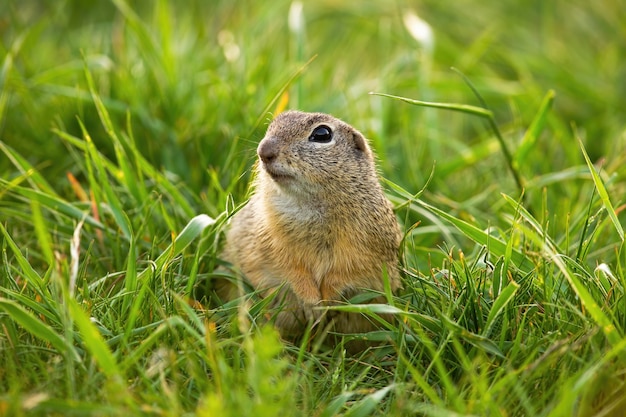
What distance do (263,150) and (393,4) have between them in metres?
4.55

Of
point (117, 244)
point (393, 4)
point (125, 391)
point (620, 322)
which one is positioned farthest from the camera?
point (393, 4)

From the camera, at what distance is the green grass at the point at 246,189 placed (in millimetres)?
3068

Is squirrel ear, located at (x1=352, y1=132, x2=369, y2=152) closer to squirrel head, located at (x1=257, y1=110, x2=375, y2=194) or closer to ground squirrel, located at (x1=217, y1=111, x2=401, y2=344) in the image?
squirrel head, located at (x1=257, y1=110, x2=375, y2=194)

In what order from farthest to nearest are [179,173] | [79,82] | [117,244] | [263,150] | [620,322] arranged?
[79,82] < [179,173] < [117,244] < [263,150] < [620,322]

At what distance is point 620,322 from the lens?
344cm

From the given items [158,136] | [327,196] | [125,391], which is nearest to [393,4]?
[158,136]

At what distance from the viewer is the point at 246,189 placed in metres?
4.79

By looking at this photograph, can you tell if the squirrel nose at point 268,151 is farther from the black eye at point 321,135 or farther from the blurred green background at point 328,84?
the blurred green background at point 328,84

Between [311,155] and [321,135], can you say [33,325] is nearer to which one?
[311,155]

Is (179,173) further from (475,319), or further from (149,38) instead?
(475,319)

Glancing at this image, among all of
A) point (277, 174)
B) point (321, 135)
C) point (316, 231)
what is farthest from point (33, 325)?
point (321, 135)

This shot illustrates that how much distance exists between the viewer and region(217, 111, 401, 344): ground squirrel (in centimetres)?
395

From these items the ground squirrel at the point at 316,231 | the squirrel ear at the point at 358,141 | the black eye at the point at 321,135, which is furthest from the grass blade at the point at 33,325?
the squirrel ear at the point at 358,141

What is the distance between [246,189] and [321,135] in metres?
0.86
